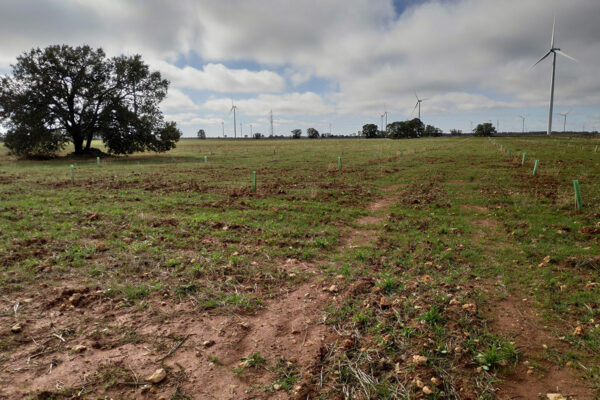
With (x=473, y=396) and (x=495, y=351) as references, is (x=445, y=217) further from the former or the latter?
(x=473, y=396)

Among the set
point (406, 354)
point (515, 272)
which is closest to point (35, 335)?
point (406, 354)

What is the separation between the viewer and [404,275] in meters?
6.30

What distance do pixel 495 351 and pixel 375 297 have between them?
6.20 ft

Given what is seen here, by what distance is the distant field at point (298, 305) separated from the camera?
362 centimetres

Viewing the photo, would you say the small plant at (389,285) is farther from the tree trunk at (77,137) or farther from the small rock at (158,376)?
the tree trunk at (77,137)

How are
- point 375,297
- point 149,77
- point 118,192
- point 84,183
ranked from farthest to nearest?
point 149,77
point 84,183
point 118,192
point 375,297

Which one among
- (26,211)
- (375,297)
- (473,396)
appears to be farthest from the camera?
(26,211)

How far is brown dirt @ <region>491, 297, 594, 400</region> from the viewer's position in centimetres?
341

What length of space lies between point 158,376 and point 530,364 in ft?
15.1

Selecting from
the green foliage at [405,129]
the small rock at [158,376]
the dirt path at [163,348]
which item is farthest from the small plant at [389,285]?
the green foliage at [405,129]

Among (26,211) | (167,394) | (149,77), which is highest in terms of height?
(149,77)

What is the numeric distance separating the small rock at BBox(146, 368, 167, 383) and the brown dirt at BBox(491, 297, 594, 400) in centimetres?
391

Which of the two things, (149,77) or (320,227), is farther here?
(149,77)

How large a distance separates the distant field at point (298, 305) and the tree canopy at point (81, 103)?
3480 centimetres
